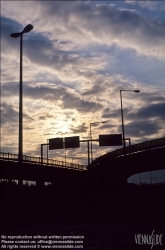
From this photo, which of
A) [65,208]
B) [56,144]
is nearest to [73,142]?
[56,144]

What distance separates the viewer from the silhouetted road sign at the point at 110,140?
54.7m

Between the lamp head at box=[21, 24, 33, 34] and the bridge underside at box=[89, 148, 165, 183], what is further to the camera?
the bridge underside at box=[89, 148, 165, 183]

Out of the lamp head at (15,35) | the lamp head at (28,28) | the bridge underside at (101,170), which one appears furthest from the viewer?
the bridge underside at (101,170)

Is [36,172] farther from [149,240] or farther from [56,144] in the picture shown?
[149,240]

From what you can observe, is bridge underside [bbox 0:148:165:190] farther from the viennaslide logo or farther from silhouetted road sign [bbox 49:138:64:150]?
the viennaslide logo

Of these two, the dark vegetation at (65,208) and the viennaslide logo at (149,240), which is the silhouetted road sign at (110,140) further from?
the viennaslide logo at (149,240)

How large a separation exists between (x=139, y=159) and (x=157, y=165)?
12.9 ft

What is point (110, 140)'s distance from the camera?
5488cm

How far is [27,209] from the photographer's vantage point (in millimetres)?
26766

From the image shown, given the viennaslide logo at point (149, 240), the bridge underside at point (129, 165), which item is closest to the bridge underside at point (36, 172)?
the bridge underside at point (129, 165)

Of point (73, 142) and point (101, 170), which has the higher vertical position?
point (73, 142)

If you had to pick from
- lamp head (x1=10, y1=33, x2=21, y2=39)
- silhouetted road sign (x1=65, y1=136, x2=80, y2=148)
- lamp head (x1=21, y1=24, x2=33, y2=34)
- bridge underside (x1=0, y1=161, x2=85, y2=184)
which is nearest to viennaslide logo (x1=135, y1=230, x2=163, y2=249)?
lamp head (x1=21, y1=24, x2=33, y2=34)

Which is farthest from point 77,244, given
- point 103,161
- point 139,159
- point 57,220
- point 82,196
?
point 103,161

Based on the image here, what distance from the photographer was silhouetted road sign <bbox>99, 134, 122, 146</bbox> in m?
54.7
